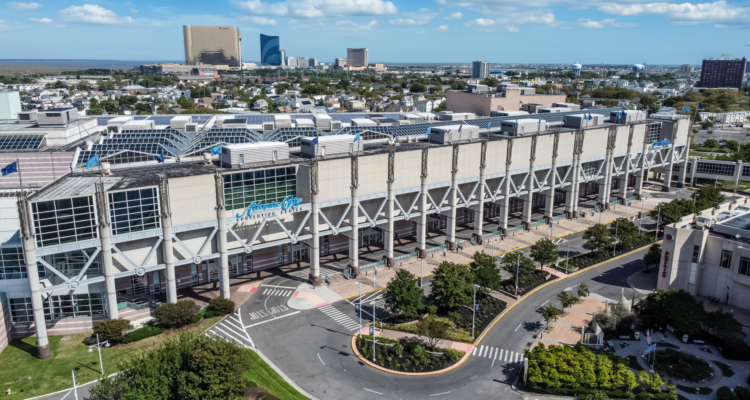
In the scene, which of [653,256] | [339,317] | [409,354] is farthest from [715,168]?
[339,317]

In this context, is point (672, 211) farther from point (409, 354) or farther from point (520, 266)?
point (409, 354)

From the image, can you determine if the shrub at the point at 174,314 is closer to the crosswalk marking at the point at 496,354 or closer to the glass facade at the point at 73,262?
the glass facade at the point at 73,262

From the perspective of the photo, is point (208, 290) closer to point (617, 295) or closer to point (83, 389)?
point (83, 389)

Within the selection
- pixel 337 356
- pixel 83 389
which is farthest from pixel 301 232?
pixel 83 389

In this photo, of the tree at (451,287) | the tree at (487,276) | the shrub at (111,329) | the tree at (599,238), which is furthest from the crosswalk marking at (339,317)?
the tree at (599,238)

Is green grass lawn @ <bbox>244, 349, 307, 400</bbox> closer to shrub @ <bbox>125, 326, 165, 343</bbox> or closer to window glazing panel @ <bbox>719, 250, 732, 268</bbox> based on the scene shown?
shrub @ <bbox>125, 326, 165, 343</bbox>

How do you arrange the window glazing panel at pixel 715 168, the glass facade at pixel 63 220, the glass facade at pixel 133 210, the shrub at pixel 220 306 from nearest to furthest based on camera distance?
the glass facade at pixel 63 220 → the glass facade at pixel 133 210 → the shrub at pixel 220 306 → the window glazing panel at pixel 715 168
